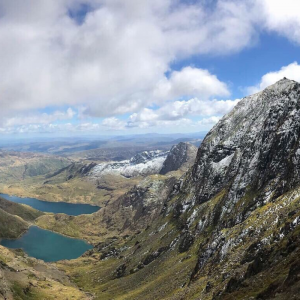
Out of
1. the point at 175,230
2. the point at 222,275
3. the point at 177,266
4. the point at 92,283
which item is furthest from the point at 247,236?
the point at 92,283

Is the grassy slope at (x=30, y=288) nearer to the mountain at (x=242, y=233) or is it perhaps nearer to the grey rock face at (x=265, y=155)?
the mountain at (x=242, y=233)

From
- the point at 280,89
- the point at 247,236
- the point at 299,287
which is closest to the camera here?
the point at 299,287

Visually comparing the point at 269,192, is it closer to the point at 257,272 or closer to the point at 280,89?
the point at 257,272

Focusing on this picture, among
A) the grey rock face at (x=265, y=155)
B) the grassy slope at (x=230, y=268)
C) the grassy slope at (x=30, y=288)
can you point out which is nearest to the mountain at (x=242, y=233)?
the grassy slope at (x=230, y=268)

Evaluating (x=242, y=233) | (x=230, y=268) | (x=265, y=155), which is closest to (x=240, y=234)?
(x=242, y=233)

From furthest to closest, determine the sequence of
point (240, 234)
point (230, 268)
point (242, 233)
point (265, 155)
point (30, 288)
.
Answer: 1. point (30, 288)
2. point (265, 155)
3. point (240, 234)
4. point (242, 233)
5. point (230, 268)

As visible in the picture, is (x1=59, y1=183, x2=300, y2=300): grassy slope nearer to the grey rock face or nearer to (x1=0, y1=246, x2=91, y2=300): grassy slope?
the grey rock face

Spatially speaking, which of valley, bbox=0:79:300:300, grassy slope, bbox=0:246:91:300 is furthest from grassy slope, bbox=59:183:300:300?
grassy slope, bbox=0:246:91:300

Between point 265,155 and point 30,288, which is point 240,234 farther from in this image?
point 30,288
